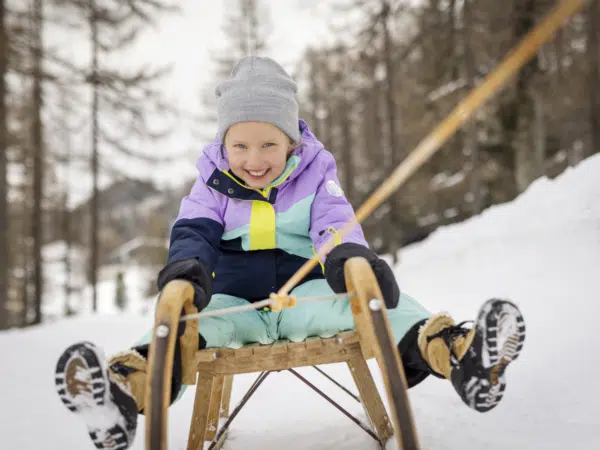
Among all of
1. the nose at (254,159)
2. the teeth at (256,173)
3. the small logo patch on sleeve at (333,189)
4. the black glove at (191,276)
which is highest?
the nose at (254,159)

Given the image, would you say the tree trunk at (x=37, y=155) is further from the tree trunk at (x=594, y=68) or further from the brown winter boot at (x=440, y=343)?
the tree trunk at (x=594, y=68)

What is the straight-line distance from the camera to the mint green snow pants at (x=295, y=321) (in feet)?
4.77

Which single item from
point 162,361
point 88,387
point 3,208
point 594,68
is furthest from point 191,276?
point 594,68

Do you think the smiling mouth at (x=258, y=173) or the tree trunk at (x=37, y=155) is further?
the tree trunk at (x=37, y=155)

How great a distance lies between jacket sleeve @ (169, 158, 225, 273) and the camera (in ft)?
5.09

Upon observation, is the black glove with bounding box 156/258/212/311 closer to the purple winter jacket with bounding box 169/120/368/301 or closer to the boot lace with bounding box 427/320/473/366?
the purple winter jacket with bounding box 169/120/368/301

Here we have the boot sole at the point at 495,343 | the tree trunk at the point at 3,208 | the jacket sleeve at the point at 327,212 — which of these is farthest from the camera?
the tree trunk at the point at 3,208

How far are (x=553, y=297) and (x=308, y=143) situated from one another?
2.18 metres

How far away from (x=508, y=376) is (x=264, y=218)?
1.53m

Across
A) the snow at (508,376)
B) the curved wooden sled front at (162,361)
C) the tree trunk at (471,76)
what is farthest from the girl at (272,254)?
the tree trunk at (471,76)

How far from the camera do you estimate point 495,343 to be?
3.96 feet

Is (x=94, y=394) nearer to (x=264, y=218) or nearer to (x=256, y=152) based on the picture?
(x=264, y=218)

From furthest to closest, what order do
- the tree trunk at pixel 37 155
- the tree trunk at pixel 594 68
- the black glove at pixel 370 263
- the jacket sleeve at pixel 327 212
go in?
1. the tree trunk at pixel 594 68
2. the tree trunk at pixel 37 155
3. the jacket sleeve at pixel 327 212
4. the black glove at pixel 370 263

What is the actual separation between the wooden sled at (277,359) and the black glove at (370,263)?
75mm
